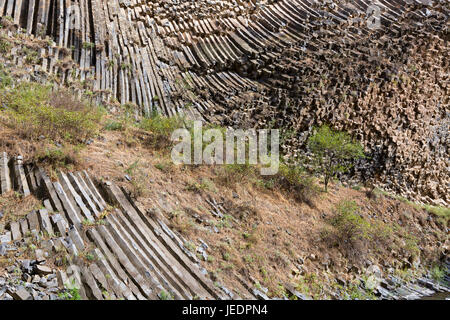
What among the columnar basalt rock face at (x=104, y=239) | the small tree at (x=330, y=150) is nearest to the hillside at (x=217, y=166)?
the columnar basalt rock face at (x=104, y=239)

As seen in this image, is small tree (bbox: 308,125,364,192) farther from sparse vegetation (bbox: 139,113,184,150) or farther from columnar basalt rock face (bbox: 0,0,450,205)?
sparse vegetation (bbox: 139,113,184,150)

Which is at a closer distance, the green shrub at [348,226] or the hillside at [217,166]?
the hillside at [217,166]

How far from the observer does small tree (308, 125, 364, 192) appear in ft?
33.6

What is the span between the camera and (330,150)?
10484 mm

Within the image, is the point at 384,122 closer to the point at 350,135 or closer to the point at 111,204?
the point at 350,135

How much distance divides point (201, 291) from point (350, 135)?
365 inches

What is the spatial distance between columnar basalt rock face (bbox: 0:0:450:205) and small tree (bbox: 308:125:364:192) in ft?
2.73

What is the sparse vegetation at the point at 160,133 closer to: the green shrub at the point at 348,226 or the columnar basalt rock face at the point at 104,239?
the columnar basalt rock face at the point at 104,239

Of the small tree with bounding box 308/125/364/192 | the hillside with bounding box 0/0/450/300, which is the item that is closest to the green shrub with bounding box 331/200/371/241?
the hillside with bounding box 0/0/450/300

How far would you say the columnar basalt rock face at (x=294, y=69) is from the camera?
11750mm

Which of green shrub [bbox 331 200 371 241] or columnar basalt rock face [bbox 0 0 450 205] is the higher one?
columnar basalt rock face [bbox 0 0 450 205]

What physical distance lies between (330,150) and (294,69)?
3867mm

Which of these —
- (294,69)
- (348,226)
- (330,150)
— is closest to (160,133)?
(348,226)

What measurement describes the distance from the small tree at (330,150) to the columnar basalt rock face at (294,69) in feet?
2.73
